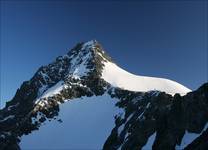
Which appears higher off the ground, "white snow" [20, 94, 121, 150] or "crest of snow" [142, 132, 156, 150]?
"white snow" [20, 94, 121, 150]

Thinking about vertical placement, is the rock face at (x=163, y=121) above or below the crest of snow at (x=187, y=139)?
above

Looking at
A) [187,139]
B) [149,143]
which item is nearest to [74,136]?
[149,143]

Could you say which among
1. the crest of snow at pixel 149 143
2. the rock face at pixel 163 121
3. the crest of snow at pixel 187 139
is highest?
the rock face at pixel 163 121

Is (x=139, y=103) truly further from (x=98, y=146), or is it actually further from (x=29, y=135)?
(x=29, y=135)

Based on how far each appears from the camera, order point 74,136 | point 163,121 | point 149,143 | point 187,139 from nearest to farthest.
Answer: point 187,139, point 163,121, point 149,143, point 74,136

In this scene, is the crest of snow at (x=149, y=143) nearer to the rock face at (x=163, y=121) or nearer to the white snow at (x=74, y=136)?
the rock face at (x=163, y=121)

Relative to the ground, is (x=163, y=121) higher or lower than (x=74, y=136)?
lower

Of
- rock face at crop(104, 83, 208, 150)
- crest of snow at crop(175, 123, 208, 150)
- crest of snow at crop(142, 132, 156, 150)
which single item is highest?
rock face at crop(104, 83, 208, 150)

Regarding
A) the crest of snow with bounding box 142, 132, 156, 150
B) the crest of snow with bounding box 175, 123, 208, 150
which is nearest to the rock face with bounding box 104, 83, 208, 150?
the crest of snow with bounding box 175, 123, 208, 150

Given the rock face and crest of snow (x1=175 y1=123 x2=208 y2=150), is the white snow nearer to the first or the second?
the rock face

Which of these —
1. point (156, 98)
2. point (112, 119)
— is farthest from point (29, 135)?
point (156, 98)

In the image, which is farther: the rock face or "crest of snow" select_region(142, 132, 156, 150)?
"crest of snow" select_region(142, 132, 156, 150)

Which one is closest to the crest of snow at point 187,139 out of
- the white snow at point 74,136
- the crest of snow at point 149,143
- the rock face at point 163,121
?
the rock face at point 163,121

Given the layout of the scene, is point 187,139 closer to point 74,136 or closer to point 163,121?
point 163,121
